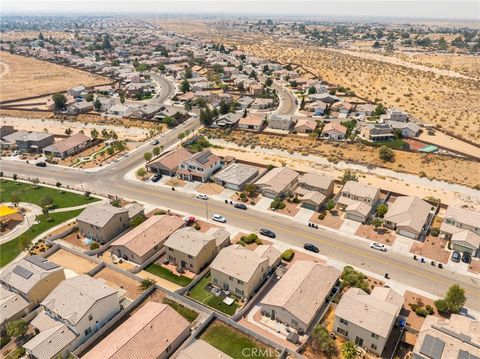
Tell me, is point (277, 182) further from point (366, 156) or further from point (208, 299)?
point (208, 299)

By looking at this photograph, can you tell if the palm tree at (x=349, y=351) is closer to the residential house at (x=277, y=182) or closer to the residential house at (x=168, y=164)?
the residential house at (x=277, y=182)

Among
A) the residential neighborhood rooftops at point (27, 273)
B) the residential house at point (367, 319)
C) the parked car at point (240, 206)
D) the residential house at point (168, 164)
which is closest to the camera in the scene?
the residential house at point (367, 319)

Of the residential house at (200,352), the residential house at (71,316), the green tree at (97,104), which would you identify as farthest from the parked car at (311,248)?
the green tree at (97,104)

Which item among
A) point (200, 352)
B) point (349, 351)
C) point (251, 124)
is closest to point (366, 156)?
point (251, 124)

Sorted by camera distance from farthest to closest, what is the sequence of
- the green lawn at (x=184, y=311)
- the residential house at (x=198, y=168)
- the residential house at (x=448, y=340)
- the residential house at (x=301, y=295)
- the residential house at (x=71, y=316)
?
1. the residential house at (x=198, y=168)
2. the green lawn at (x=184, y=311)
3. the residential house at (x=301, y=295)
4. the residential house at (x=71, y=316)
5. the residential house at (x=448, y=340)

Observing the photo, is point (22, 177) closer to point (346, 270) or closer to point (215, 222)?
point (215, 222)

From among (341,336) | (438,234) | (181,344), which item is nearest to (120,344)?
(181,344)

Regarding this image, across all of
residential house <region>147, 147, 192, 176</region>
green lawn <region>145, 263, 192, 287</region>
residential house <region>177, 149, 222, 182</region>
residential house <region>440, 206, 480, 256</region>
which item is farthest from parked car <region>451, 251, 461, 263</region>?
residential house <region>147, 147, 192, 176</region>

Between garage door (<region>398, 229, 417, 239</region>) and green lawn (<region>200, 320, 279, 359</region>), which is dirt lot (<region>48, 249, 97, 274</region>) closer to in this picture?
green lawn (<region>200, 320, 279, 359</region>)
